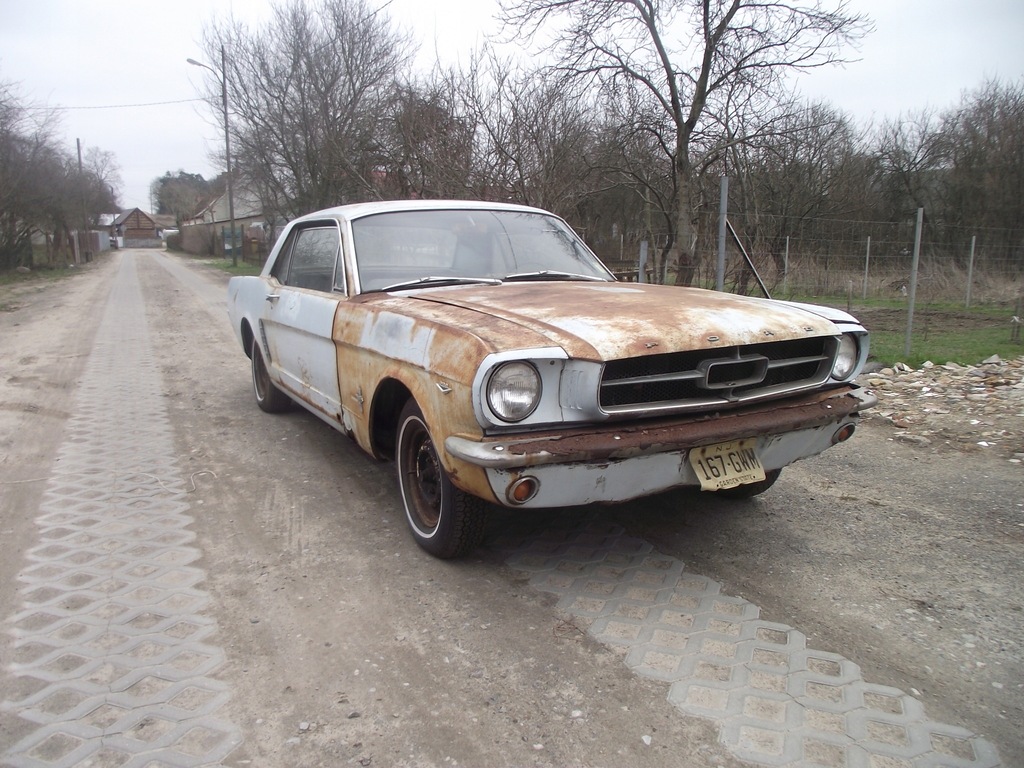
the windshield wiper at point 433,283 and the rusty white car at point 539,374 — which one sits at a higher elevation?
the windshield wiper at point 433,283

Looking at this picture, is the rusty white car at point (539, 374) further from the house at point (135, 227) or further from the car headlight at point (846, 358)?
the house at point (135, 227)

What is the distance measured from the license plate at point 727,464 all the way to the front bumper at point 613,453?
37 millimetres

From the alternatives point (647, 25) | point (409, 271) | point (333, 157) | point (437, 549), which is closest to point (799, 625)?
point (437, 549)

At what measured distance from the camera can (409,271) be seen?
164 inches

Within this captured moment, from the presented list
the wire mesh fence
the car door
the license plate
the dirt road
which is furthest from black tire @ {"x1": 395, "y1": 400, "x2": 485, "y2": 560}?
the wire mesh fence

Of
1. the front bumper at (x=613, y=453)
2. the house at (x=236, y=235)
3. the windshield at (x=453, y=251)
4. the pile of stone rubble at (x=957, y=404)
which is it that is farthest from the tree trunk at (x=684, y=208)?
the house at (x=236, y=235)

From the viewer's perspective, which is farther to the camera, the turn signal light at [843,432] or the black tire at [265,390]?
the black tire at [265,390]

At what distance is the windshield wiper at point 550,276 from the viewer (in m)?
4.20

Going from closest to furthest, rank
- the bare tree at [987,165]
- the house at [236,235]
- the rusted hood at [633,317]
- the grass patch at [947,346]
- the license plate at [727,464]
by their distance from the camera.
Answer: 1. the rusted hood at [633,317]
2. the license plate at [727,464]
3. the grass patch at [947,346]
4. the bare tree at [987,165]
5. the house at [236,235]

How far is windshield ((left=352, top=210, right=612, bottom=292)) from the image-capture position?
415 cm

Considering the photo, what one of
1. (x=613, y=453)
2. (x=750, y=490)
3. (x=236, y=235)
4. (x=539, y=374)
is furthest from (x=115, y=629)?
(x=236, y=235)

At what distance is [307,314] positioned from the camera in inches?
179

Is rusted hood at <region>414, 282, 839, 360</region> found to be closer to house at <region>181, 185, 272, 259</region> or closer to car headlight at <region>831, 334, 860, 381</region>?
car headlight at <region>831, 334, 860, 381</region>

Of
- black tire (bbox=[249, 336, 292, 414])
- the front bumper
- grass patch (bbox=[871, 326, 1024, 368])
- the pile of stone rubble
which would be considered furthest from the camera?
grass patch (bbox=[871, 326, 1024, 368])
